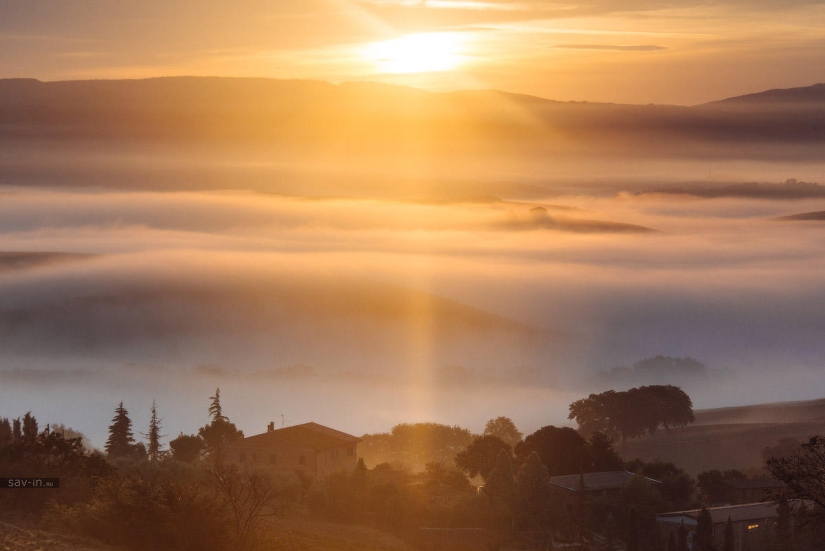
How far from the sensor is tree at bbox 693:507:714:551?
142 feet

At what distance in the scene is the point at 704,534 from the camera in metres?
43.7

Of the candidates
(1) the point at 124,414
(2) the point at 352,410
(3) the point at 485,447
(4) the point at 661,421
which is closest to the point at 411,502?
(3) the point at 485,447

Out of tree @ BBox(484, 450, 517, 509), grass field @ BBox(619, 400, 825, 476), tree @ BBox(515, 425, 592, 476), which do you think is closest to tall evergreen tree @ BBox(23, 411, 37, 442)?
tree @ BBox(484, 450, 517, 509)

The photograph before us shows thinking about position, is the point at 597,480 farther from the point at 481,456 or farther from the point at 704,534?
the point at 704,534

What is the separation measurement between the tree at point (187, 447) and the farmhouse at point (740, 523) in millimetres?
27263

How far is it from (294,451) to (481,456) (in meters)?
10.9

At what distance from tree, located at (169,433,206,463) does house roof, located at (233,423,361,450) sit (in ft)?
8.21

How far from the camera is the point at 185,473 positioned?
45.0 meters

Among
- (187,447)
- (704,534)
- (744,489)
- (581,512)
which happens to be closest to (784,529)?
(704,534)

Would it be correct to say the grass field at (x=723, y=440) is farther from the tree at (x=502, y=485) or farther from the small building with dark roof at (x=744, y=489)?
the tree at (x=502, y=485)

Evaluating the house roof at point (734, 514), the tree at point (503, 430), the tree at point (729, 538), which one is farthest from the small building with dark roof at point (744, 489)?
the tree at point (503, 430)

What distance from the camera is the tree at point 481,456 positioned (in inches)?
2451

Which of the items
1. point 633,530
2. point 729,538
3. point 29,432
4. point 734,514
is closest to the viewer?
point 29,432

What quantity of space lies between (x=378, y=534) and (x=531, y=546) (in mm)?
6315
